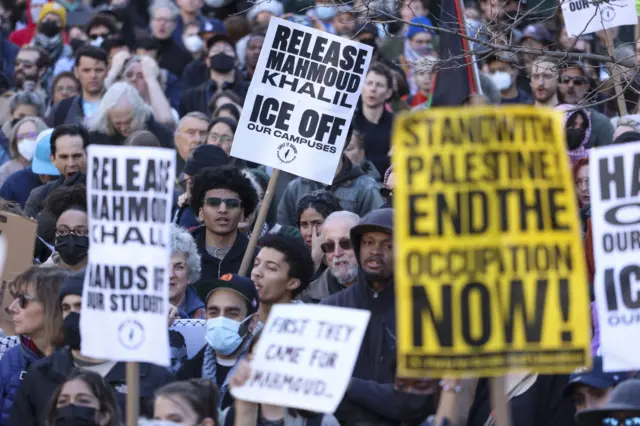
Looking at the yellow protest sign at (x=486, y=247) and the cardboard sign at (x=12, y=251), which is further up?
the cardboard sign at (x=12, y=251)

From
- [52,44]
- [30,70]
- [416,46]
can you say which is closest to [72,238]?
[30,70]

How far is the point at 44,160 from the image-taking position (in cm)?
1215

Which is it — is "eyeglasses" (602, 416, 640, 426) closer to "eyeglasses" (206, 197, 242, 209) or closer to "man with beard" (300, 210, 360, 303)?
"man with beard" (300, 210, 360, 303)

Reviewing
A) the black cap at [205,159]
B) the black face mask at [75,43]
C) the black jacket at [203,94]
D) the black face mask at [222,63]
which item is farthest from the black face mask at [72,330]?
the black face mask at [75,43]

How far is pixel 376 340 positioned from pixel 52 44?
1065 centimetres

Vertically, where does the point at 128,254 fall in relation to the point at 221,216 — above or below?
below

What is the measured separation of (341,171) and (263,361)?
500 cm

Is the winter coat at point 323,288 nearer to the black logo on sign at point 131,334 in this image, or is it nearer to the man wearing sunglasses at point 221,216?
the man wearing sunglasses at point 221,216

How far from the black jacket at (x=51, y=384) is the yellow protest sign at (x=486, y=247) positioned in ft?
7.38

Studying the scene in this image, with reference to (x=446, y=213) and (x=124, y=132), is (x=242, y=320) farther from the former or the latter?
(x=124, y=132)

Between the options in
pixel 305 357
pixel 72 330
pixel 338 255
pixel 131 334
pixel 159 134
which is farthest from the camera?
pixel 159 134

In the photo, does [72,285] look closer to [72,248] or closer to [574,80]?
[72,248]

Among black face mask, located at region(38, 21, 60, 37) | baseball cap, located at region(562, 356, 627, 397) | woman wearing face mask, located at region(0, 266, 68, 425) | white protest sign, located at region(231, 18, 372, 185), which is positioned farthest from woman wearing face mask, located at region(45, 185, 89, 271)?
black face mask, located at region(38, 21, 60, 37)

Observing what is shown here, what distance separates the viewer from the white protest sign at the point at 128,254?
6.45 metres
